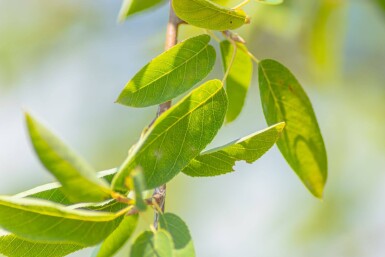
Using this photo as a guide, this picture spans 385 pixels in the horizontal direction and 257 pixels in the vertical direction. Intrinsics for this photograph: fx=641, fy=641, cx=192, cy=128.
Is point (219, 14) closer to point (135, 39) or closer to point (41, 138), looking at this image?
point (41, 138)

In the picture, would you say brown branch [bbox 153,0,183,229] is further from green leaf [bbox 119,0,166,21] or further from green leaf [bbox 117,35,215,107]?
green leaf [bbox 119,0,166,21]

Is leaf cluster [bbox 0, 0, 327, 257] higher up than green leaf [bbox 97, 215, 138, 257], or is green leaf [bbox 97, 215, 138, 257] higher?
leaf cluster [bbox 0, 0, 327, 257]

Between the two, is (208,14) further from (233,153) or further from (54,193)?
(54,193)

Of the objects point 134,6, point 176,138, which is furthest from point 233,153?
point 134,6

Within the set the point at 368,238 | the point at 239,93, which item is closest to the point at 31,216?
the point at 239,93

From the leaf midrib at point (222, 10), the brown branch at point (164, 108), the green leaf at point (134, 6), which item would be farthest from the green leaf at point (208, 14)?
the green leaf at point (134, 6)

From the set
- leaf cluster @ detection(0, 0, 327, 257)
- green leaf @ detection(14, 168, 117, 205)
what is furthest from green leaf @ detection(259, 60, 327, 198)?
green leaf @ detection(14, 168, 117, 205)
